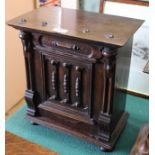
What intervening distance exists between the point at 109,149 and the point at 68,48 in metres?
0.58

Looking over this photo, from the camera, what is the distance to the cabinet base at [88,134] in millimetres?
1427

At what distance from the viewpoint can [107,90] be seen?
1294mm

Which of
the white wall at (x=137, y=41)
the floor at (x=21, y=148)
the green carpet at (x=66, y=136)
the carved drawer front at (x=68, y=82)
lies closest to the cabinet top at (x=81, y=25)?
the carved drawer front at (x=68, y=82)

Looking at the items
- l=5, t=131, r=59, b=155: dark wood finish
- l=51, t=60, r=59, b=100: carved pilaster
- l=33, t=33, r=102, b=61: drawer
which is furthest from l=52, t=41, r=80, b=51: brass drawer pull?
l=5, t=131, r=59, b=155: dark wood finish

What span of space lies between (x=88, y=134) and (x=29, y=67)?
482mm

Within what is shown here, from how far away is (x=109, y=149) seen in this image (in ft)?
4.70

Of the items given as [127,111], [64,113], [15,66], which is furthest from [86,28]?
[15,66]

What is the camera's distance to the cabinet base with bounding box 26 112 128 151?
4.68 feet

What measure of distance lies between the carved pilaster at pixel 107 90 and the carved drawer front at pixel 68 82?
8 centimetres

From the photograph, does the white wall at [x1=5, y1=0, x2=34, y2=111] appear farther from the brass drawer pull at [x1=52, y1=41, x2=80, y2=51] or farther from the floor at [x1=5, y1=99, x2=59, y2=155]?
the floor at [x1=5, y1=99, x2=59, y2=155]

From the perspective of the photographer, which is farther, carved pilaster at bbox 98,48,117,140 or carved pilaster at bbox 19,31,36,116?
carved pilaster at bbox 19,31,36,116

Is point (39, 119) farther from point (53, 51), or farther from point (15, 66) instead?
point (15, 66)

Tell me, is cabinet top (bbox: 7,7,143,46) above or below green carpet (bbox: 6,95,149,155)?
above

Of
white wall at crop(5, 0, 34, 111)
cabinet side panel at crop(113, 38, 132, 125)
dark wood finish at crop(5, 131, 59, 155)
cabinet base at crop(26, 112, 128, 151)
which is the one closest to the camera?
dark wood finish at crop(5, 131, 59, 155)
